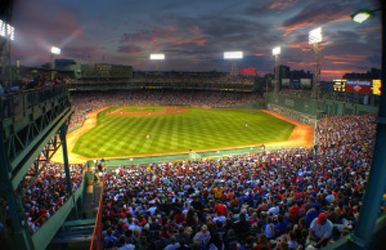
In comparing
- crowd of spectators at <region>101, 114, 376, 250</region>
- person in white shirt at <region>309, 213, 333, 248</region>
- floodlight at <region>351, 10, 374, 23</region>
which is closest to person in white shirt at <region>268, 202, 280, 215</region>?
crowd of spectators at <region>101, 114, 376, 250</region>

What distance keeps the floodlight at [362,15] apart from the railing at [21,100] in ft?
25.4

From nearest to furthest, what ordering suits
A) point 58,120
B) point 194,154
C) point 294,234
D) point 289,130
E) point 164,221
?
point 294,234 → point 164,221 → point 58,120 → point 194,154 → point 289,130

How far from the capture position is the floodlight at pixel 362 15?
392 cm

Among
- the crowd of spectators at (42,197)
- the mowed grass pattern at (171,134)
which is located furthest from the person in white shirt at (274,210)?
the mowed grass pattern at (171,134)

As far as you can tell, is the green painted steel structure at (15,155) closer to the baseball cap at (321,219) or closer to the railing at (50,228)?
the railing at (50,228)

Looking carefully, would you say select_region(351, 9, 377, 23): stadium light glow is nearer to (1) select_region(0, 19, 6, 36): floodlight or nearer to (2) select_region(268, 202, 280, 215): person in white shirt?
(2) select_region(268, 202, 280, 215): person in white shirt

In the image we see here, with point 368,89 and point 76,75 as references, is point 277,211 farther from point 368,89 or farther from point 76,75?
point 76,75

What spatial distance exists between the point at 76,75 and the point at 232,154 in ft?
240

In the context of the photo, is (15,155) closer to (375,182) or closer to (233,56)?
(375,182)

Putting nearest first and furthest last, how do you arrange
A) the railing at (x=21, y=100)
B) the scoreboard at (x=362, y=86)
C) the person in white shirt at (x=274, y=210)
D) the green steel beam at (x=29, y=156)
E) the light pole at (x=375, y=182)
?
the light pole at (x=375, y=182) < the railing at (x=21, y=100) < the green steel beam at (x=29, y=156) < the person in white shirt at (x=274, y=210) < the scoreboard at (x=362, y=86)

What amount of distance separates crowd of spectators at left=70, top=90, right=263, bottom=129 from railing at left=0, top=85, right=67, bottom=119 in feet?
191

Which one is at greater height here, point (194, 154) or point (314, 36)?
point (314, 36)

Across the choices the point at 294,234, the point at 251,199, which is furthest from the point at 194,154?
the point at 294,234

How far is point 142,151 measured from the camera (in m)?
29.7
